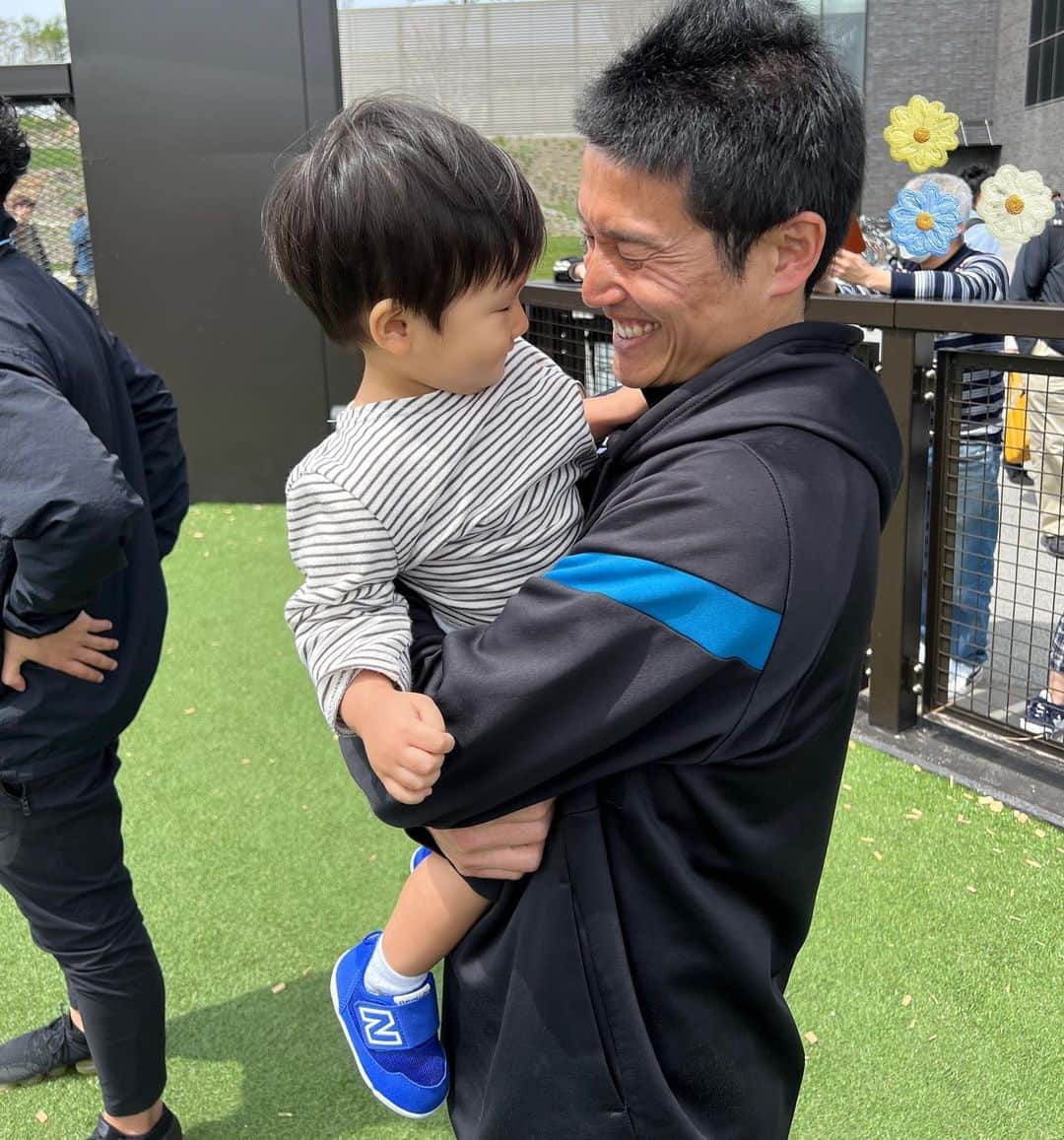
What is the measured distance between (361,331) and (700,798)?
653mm

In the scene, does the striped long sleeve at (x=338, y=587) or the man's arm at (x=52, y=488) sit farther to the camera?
the man's arm at (x=52, y=488)

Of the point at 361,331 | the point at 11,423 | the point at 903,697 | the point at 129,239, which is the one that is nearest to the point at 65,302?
the point at 11,423

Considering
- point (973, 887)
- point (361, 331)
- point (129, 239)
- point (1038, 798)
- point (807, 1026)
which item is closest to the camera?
point (361, 331)

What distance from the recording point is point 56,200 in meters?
7.21

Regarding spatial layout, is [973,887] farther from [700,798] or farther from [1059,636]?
[700,798]

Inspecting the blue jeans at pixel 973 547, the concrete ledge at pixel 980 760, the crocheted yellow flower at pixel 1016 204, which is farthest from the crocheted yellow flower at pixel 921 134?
the concrete ledge at pixel 980 760

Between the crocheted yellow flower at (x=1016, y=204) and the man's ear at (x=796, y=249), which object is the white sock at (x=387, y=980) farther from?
the crocheted yellow flower at (x=1016, y=204)

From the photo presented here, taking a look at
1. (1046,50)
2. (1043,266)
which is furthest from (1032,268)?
(1046,50)

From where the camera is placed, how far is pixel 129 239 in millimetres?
6980

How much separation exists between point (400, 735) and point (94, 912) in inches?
53.7

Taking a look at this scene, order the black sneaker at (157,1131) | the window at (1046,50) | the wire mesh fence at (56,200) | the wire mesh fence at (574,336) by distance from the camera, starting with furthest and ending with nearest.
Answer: the window at (1046,50), the wire mesh fence at (56,200), the wire mesh fence at (574,336), the black sneaker at (157,1131)

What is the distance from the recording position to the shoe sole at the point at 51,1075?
8.52 feet

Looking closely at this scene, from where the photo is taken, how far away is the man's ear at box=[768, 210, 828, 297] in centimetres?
114

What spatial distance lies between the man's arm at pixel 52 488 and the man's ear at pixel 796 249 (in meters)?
1.06
